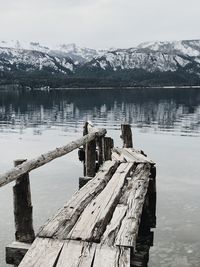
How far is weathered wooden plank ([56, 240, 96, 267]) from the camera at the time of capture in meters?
5.82

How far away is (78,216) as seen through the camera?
7.94 meters

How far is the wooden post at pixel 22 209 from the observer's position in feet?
25.6

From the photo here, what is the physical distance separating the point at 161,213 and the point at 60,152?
6745 mm

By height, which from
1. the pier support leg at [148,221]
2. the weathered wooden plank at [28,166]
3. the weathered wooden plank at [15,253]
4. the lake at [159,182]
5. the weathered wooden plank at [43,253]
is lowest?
the lake at [159,182]

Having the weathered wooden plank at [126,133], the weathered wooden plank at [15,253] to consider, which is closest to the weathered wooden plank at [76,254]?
the weathered wooden plank at [15,253]

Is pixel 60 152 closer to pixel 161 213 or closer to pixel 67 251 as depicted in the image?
pixel 67 251

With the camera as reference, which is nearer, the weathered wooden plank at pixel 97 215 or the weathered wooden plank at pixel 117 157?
the weathered wooden plank at pixel 97 215

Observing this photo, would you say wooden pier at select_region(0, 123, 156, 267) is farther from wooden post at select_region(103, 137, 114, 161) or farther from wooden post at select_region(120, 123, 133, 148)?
wooden post at select_region(120, 123, 133, 148)

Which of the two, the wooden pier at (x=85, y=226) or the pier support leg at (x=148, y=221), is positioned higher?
the wooden pier at (x=85, y=226)

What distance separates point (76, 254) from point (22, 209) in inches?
83.5

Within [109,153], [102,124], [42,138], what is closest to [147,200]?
[109,153]

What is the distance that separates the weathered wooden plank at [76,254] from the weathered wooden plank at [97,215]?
239mm

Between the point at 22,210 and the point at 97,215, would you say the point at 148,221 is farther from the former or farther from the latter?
the point at 22,210

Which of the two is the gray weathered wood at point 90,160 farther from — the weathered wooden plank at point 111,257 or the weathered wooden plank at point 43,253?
the weathered wooden plank at point 111,257
